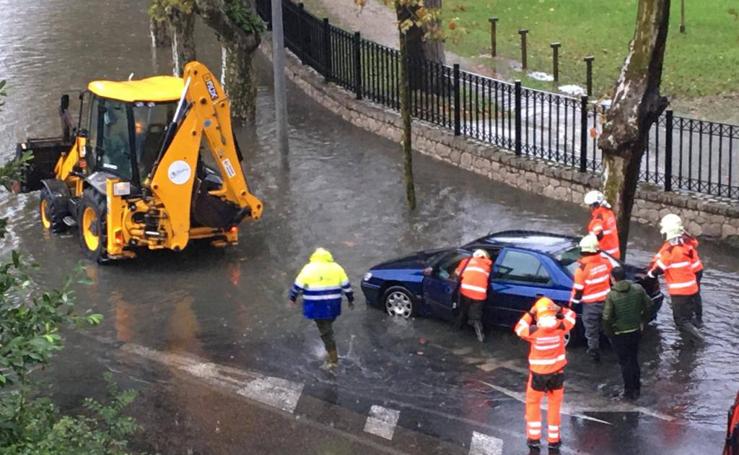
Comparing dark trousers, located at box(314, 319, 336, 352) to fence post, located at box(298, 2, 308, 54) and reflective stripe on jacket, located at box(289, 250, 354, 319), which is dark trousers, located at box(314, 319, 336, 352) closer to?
reflective stripe on jacket, located at box(289, 250, 354, 319)

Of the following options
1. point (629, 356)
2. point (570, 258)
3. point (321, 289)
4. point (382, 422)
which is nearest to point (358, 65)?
point (570, 258)

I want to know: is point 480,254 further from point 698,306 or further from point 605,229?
point 698,306

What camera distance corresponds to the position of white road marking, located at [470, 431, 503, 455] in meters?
10.9

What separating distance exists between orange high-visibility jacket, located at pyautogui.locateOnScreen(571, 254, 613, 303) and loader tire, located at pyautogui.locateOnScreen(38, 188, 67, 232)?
28.7 feet

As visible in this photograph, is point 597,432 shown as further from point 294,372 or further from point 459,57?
point 459,57

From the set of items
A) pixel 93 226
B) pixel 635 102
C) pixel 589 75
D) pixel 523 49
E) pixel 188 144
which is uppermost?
pixel 635 102

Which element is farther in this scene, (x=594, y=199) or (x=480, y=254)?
(x=594, y=199)

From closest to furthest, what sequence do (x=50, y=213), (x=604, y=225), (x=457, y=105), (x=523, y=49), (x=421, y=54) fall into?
(x=604, y=225), (x=50, y=213), (x=457, y=105), (x=421, y=54), (x=523, y=49)

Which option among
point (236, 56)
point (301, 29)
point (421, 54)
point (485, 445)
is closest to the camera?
point (485, 445)

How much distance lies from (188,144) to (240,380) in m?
4.52

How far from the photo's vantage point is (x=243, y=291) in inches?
617

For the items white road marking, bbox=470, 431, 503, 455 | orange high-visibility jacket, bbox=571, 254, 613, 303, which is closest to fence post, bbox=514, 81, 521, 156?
orange high-visibility jacket, bbox=571, 254, 613, 303

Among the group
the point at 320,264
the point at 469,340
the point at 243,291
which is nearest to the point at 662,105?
the point at 469,340

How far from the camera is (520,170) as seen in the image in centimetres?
1997
